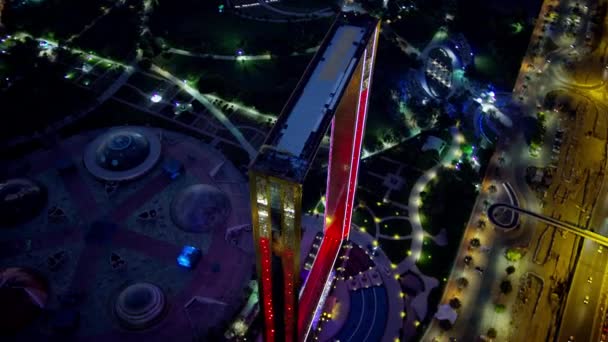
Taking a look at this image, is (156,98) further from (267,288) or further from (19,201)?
(267,288)

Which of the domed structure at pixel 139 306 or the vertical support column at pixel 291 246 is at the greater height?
the vertical support column at pixel 291 246

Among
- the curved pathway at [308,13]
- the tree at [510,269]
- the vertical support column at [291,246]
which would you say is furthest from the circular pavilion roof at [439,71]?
the vertical support column at [291,246]

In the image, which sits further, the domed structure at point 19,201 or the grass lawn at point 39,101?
the grass lawn at point 39,101

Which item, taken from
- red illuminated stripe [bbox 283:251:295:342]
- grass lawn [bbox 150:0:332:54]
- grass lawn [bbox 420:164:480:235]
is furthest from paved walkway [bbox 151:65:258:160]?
red illuminated stripe [bbox 283:251:295:342]

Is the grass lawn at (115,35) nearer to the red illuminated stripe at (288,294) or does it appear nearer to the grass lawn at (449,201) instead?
the grass lawn at (449,201)

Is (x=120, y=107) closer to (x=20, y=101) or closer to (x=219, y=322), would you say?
(x=20, y=101)
